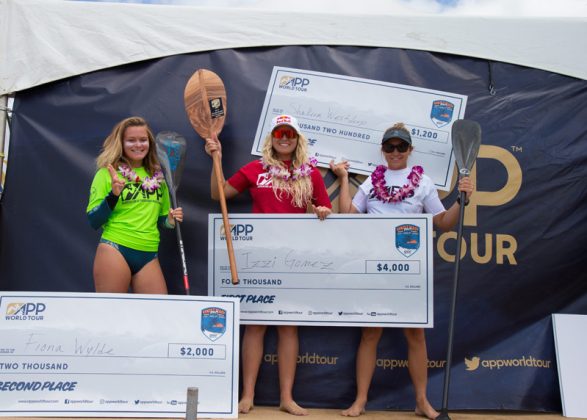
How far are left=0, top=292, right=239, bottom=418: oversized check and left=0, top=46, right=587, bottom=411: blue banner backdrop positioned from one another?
2.45 feet

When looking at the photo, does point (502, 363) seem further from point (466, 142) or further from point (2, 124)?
point (2, 124)

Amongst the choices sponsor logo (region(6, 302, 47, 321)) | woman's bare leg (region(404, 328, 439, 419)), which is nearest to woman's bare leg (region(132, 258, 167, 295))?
sponsor logo (region(6, 302, 47, 321))

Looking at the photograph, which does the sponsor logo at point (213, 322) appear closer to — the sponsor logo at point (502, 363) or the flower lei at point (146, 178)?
the flower lei at point (146, 178)

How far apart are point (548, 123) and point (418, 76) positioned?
0.94 m

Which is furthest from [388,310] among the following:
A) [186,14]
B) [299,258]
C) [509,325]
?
[186,14]

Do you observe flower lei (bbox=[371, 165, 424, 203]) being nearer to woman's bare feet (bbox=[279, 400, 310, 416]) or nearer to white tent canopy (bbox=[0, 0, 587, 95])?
white tent canopy (bbox=[0, 0, 587, 95])

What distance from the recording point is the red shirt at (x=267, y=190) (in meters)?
4.36

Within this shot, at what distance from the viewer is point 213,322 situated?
12.8 ft

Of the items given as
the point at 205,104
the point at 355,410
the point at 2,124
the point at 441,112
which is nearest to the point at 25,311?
the point at 2,124

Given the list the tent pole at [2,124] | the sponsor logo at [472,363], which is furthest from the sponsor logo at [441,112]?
the tent pole at [2,124]

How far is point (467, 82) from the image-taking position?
478cm

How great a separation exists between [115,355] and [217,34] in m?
2.25

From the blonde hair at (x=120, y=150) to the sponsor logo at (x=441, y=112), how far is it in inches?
72.4

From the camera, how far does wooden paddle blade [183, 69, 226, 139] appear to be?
4.48m
